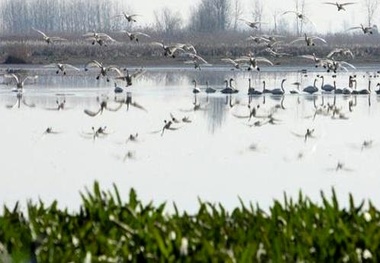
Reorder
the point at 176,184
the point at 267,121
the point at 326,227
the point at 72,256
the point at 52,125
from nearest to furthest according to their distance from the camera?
the point at 72,256, the point at 326,227, the point at 176,184, the point at 52,125, the point at 267,121

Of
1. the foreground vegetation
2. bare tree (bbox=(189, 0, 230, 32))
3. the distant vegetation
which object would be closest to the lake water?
the foreground vegetation

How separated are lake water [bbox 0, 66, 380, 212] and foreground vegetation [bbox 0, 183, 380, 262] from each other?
0.68 meters

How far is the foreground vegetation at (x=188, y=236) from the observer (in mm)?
4430

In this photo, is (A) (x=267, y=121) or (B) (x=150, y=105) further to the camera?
(B) (x=150, y=105)

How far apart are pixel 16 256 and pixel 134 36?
30.6 metres

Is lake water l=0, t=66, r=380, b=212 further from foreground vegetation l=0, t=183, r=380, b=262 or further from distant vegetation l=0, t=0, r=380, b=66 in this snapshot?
distant vegetation l=0, t=0, r=380, b=66

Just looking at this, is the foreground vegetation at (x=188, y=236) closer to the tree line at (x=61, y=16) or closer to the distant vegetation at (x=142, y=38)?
the distant vegetation at (x=142, y=38)

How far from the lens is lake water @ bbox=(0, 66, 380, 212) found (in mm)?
11469

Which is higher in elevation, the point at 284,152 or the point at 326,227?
the point at 326,227

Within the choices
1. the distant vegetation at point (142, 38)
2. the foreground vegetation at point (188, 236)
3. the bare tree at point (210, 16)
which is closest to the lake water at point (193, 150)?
the foreground vegetation at point (188, 236)

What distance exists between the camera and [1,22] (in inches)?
5876

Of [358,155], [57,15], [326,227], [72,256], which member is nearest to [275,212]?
[326,227]

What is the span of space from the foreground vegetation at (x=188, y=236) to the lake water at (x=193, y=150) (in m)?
0.68

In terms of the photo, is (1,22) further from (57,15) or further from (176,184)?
(176,184)
